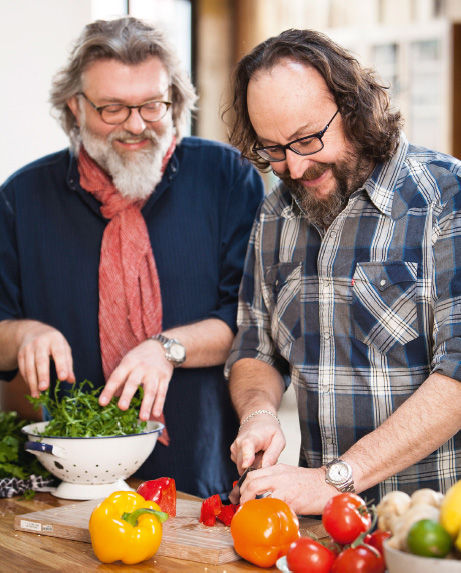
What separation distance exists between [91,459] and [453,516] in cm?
105

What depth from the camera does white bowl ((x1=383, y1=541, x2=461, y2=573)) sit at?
0.85 m

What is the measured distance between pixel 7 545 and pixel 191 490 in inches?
29.6

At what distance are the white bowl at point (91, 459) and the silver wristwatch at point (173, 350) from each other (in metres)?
0.22

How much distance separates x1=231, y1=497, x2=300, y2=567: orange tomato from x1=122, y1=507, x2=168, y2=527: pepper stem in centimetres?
13

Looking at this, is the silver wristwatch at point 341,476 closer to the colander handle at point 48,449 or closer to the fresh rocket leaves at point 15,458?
the colander handle at point 48,449

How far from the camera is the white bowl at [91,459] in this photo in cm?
174

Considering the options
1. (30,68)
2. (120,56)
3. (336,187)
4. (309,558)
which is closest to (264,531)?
(309,558)

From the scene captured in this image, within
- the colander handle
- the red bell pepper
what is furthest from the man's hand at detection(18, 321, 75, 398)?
the red bell pepper

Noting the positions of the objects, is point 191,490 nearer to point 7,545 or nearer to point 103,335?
point 103,335

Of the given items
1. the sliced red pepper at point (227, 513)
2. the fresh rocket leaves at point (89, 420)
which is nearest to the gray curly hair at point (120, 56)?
the fresh rocket leaves at point (89, 420)

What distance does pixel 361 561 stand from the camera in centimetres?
106

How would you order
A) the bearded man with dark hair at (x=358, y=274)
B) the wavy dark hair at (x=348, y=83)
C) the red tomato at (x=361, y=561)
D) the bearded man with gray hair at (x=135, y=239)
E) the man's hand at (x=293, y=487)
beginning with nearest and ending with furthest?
the red tomato at (x=361, y=561), the man's hand at (x=293, y=487), the bearded man with dark hair at (x=358, y=274), the wavy dark hair at (x=348, y=83), the bearded man with gray hair at (x=135, y=239)

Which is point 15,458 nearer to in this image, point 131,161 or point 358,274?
point 131,161

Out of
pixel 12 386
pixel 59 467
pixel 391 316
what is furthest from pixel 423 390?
pixel 12 386
